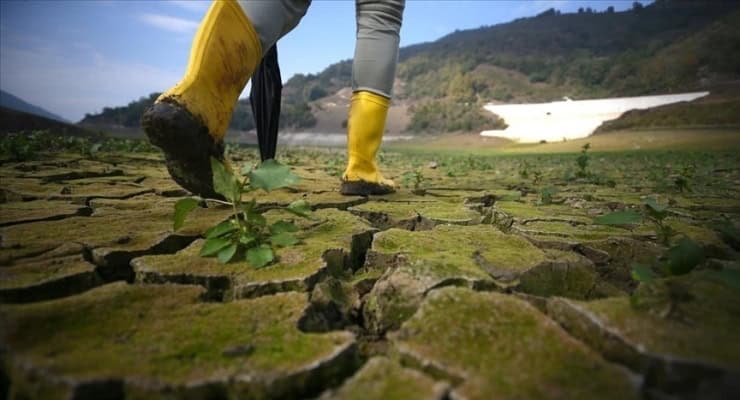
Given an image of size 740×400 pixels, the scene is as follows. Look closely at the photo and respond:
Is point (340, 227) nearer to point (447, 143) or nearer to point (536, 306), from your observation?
point (536, 306)

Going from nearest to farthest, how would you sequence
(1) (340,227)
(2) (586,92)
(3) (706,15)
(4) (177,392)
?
(4) (177,392)
(1) (340,227)
(2) (586,92)
(3) (706,15)

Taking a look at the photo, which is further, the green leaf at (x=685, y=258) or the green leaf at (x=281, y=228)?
the green leaf at (x=281, y=228)

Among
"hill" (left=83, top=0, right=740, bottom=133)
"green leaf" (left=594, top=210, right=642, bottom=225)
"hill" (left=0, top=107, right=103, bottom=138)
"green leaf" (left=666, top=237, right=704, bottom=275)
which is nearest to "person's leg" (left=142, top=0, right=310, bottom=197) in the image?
"green leaf" (left=594, top=210, right=642, bottom=225)

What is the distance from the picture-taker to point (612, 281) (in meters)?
1.06

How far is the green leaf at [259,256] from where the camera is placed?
3.08 ft

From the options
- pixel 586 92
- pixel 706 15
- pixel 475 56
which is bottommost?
pixel 586 92

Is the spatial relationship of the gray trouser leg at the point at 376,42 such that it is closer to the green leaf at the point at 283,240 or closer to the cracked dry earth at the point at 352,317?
the cracked dry earth at the point at 352,317

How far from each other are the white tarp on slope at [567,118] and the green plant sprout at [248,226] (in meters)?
15.3

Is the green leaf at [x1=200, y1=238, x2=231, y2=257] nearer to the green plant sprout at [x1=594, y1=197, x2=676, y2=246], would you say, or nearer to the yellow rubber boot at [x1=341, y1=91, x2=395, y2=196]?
the green plant sprout at [x1=594, y1=197, x2=676, y2=246]

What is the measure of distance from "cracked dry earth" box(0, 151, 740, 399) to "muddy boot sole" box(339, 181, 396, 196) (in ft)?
2.19

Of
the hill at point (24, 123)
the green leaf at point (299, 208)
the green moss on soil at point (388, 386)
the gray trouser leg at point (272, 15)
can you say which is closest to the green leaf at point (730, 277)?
the green moss on soil at point (388, 386)

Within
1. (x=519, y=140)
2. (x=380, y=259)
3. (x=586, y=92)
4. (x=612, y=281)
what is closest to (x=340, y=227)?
(x=380, y=259)

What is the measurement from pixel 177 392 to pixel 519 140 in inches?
682

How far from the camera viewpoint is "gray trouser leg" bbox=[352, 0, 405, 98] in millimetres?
1905
